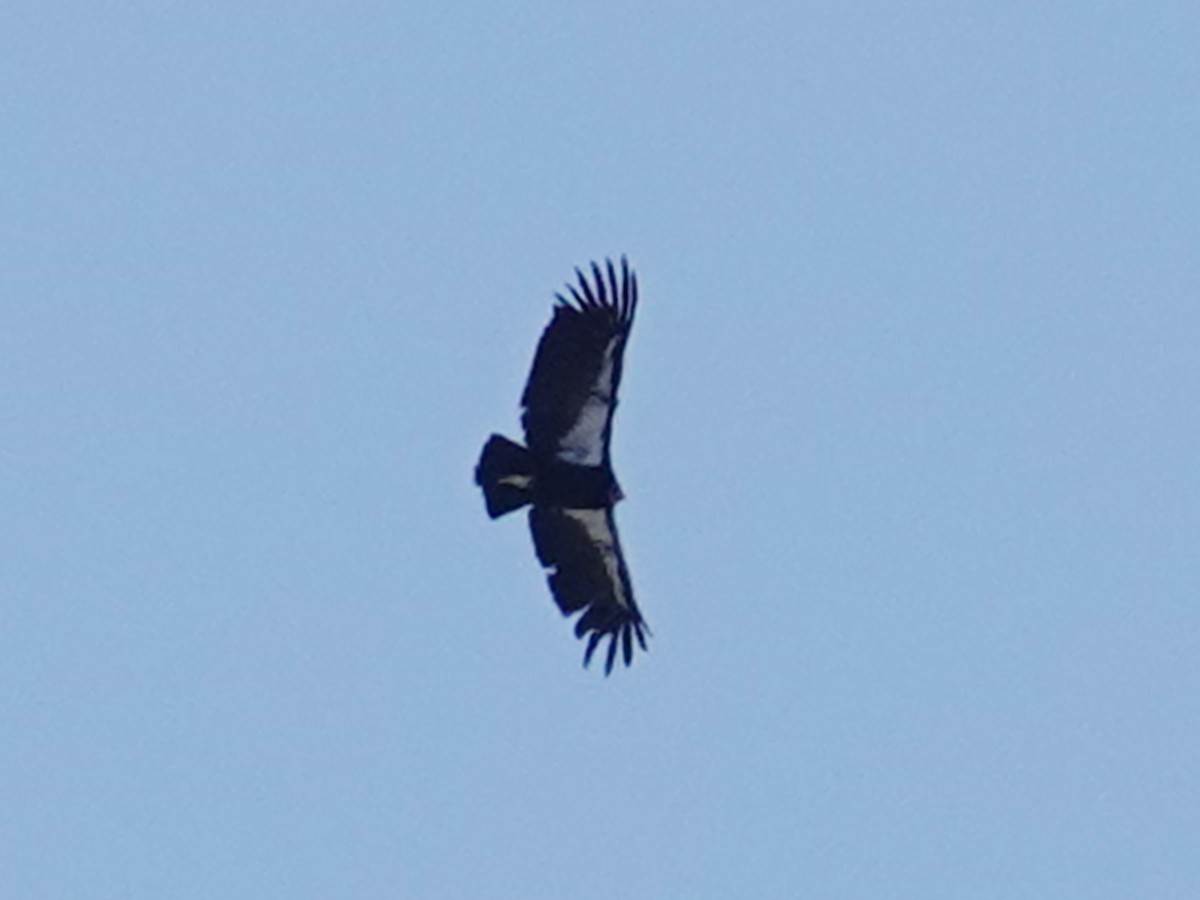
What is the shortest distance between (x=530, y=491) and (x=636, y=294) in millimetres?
2239

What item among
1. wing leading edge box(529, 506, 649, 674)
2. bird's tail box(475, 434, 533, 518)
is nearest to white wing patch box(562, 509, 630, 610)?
wing leading edge box(529, 506, 649, 674)

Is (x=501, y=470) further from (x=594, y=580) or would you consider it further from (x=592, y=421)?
(x=594, y=580)

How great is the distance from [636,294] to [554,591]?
341cm

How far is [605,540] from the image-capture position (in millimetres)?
51406

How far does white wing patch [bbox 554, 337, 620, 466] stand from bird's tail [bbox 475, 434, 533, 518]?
42 centimetres

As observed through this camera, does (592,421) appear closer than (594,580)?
Yes

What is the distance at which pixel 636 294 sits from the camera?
50000 mm

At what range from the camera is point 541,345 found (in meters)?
49.7

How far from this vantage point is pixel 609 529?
51344 millimetres

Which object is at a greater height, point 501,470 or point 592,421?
point 592,421

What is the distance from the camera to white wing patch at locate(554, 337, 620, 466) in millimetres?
49938

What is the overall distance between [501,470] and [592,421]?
1.11 m

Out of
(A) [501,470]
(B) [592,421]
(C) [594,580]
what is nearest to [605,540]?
(C) [594,580]

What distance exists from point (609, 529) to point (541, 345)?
2.58m
